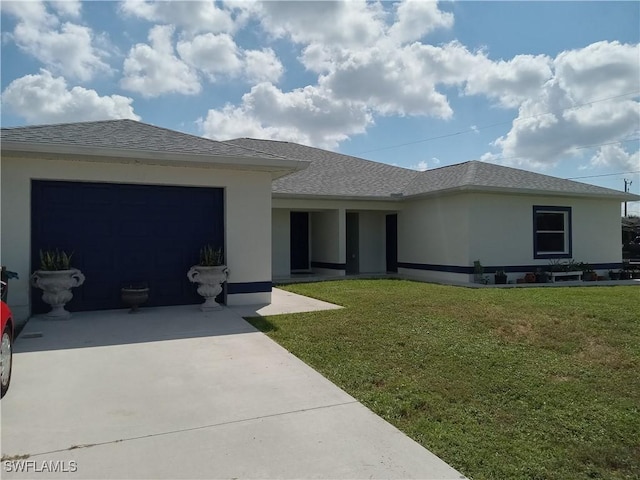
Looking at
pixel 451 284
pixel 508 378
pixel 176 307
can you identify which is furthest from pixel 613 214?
pixel 176 307

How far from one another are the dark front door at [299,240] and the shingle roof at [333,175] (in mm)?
1735

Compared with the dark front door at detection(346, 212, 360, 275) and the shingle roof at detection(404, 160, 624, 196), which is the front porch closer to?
the dark front door at detection(346, 212, 360, 275)

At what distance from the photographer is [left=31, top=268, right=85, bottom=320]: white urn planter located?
7461 millimetres

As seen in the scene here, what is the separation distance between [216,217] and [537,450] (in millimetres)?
7439

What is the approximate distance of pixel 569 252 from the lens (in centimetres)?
1553

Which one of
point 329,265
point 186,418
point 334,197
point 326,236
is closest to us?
point 186,418

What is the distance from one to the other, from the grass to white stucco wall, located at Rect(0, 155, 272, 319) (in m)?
1.88

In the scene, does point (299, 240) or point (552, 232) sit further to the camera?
point (299, 240)

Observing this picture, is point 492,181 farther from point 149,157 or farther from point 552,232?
point 149,157

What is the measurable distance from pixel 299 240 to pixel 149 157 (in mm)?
9969

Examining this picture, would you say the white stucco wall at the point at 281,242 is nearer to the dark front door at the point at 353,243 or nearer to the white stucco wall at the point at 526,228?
the dark front door at the point at 353,243

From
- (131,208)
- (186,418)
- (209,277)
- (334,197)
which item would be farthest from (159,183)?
(334,197)

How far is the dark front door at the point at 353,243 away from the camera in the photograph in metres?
17.9

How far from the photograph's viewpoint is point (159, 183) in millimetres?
8750
